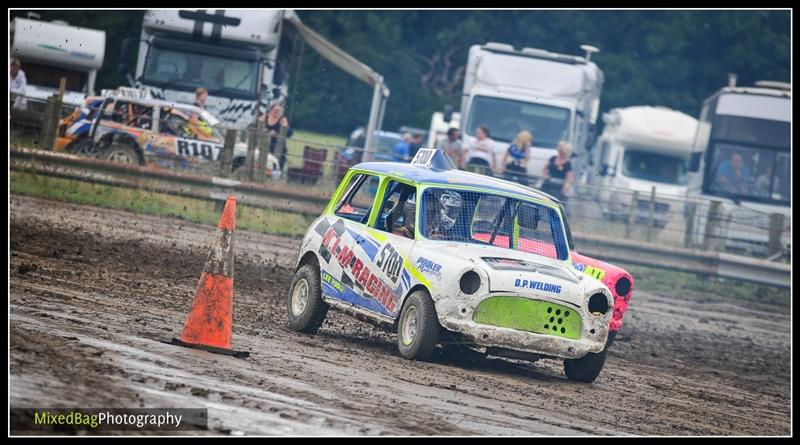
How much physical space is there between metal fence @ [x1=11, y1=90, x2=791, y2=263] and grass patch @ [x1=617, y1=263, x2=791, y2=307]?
1.99ft

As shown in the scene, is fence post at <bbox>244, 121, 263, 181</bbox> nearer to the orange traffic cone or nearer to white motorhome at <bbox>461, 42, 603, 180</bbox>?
white motorhome at <bbox>461, 42, 603, 180</bbox>

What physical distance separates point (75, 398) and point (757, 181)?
21242 mm

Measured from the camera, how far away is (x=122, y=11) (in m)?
32.6

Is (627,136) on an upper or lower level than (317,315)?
upper

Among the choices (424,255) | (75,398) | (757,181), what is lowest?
(75,398)

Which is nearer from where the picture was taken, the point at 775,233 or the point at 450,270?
the point at 450,270

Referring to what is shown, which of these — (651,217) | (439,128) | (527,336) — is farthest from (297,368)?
(439,128)

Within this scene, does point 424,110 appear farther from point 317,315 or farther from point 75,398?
point 75,398

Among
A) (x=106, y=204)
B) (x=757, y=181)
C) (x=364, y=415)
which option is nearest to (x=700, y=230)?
(x=757, y=181)

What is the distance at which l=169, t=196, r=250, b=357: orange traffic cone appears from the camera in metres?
9.07

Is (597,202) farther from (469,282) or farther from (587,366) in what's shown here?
(469,282)

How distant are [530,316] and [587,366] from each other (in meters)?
0.78

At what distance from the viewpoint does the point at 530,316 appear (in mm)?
10188

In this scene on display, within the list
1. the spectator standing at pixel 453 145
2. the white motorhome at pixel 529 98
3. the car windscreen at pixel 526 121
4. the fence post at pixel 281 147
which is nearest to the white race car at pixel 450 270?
the fence post at pixel 281 147
